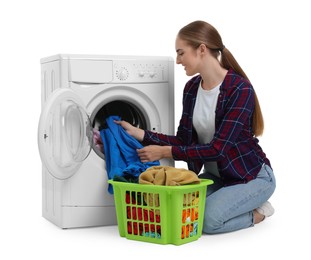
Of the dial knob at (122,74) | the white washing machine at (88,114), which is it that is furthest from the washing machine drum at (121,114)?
the dial knob at (122,74)

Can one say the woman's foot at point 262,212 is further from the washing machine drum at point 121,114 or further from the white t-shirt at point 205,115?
the washing machine drum at point 121,114

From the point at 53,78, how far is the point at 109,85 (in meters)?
0.35

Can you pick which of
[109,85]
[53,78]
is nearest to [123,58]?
[109,85]

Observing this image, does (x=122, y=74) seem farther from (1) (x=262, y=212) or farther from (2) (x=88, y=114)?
(1) (x=262, y=212)

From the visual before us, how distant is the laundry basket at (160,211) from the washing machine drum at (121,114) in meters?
0.64

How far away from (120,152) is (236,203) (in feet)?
2.56

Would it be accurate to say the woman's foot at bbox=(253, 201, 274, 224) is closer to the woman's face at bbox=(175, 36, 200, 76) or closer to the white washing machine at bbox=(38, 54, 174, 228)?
the white washing machine at bbox=(38, 54, 174, 228)

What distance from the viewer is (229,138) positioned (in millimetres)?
3943

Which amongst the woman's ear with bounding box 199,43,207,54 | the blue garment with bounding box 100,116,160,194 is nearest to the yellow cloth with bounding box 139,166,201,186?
the blue garment with bounding box 100,116,160,194

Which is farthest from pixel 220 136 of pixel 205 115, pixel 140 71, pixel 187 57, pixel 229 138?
pixel 140 71

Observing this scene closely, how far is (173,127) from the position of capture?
4414mm

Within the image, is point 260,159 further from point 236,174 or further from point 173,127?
point 173,127

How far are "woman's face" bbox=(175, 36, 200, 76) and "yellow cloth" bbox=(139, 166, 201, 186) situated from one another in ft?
2.39

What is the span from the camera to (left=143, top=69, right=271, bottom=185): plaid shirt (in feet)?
13.0
